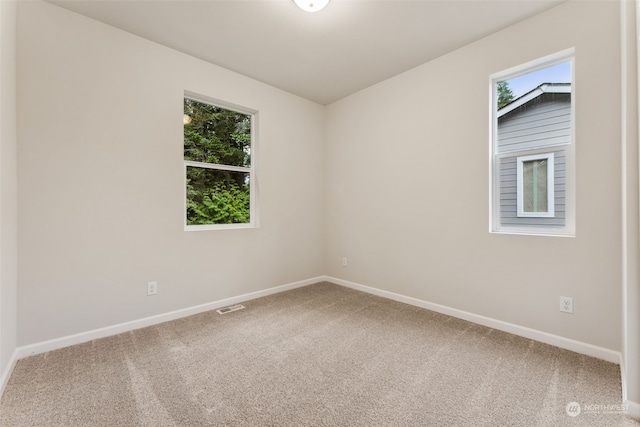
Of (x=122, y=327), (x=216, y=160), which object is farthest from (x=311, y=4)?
(x=122, y=327)

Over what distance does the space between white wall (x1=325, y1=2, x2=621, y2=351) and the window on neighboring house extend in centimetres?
11

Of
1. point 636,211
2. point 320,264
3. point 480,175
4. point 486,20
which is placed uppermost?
point 486,20

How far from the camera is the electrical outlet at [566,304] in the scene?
2133 millimetres

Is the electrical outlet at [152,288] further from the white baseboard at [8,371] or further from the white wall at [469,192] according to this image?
the white wall at [469,192]

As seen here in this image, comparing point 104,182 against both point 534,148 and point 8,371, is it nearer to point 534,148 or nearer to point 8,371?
point 8,371

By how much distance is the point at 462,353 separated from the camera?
2104 mm

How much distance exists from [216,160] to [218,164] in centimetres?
5

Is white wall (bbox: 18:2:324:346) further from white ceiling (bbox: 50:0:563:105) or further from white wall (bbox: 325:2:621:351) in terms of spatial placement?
white wall (bbox: 325:2:621:351)

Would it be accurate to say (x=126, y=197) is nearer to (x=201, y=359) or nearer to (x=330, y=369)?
(x=201, y=359)

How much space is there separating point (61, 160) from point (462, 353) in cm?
347

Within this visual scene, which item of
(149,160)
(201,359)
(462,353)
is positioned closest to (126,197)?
(149,160)

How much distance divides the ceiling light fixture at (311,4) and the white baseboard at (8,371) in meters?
3.16

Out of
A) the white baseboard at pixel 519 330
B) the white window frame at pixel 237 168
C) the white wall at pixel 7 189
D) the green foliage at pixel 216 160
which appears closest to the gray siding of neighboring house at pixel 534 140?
the white baseboard at pixel 519 330

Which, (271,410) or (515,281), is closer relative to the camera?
(271,410)
